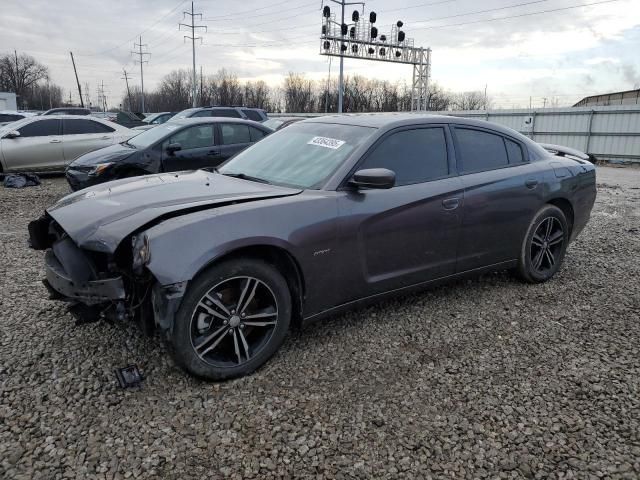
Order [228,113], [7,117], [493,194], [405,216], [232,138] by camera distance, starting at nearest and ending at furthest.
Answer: [405,216] < [493,194] < [232,138] < [228,113] < [7,117]

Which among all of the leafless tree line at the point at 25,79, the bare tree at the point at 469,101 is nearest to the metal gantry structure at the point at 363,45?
the bare tree at the point at 469,101

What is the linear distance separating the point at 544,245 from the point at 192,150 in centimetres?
586

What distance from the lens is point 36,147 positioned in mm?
11023

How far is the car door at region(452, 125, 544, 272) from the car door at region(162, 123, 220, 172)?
5.35m

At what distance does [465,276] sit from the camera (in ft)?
13.6

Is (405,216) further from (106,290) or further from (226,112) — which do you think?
(226,112)

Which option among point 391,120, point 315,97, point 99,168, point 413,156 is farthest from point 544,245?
point 315,97

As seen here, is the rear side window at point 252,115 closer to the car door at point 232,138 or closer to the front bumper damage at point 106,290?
the car door at point 232,138

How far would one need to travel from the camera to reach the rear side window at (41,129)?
11.0m

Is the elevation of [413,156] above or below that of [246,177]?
above

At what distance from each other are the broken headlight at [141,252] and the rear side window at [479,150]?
2.56 meters

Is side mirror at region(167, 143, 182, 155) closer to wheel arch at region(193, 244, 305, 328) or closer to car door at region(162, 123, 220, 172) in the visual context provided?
car door at region(162, 123, 220, 172)

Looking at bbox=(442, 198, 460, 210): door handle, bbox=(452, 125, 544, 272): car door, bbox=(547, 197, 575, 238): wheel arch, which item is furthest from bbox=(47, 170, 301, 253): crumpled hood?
bbox=(547, 197, 575, 238): wheel arch

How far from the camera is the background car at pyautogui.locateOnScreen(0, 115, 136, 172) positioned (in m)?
10.8
